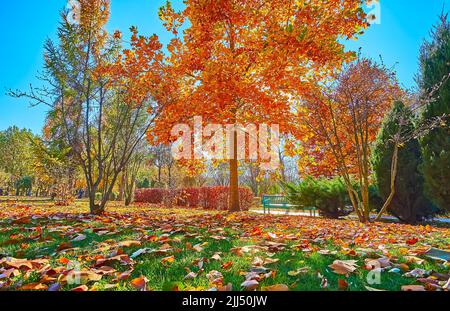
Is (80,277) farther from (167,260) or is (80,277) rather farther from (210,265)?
(210,265)

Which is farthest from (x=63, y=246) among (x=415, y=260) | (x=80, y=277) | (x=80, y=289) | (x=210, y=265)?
(x=415, y=260)

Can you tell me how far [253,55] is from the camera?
821cm

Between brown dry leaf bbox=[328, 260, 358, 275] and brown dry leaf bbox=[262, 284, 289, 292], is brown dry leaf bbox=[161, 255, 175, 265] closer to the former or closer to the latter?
brown dry leaf bbox=[262, 284, 289, 292]

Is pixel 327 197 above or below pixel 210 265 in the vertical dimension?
above

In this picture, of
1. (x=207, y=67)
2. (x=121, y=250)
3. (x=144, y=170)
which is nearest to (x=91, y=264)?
(x=121, y=250)

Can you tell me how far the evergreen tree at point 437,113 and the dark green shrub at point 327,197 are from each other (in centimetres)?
364

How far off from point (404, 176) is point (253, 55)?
5.24 m

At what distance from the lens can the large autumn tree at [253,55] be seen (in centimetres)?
685

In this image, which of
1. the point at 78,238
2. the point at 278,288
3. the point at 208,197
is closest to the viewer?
the point at 278,288

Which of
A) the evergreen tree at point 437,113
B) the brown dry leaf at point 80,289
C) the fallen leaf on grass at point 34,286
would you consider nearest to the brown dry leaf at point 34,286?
the fallen leaf on grass at point 34,286

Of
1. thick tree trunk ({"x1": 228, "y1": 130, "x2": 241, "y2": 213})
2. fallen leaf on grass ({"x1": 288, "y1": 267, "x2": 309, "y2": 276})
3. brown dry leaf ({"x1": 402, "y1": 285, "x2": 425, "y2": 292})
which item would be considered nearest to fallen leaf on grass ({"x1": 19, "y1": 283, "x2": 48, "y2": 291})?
fallen leaf on grass ({"x1": 288, "y1": 267, "x2": 309, "y2": 276})

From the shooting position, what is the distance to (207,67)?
7.48 m

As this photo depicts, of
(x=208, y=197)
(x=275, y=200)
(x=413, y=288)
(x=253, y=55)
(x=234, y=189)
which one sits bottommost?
(x=413, y=288)
